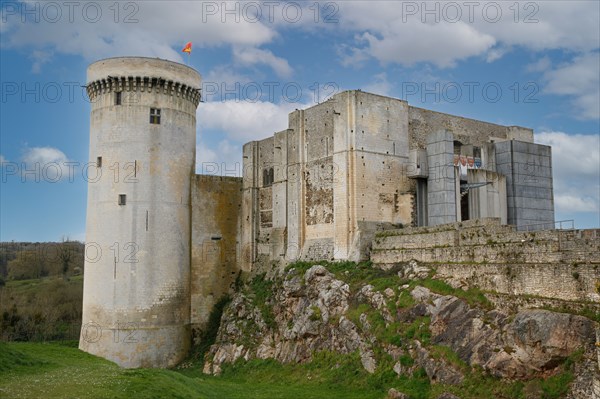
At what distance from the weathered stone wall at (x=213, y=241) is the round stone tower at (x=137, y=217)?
1.11 metres

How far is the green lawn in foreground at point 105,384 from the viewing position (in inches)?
697

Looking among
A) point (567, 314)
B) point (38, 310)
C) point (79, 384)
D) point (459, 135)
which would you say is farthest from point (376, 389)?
point (38, 310)

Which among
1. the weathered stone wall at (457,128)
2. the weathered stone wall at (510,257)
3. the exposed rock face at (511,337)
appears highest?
the weathered stone wall at (457,128)

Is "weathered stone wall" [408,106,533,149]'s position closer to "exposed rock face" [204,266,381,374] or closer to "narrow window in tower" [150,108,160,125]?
"exposed rock face" [204,266,381,374]

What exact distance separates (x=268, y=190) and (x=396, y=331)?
1733 centimetres

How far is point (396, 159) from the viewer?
107 ft

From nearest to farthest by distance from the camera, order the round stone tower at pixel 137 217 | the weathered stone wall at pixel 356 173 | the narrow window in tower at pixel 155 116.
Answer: the weathered stone wall at pixel 356 173, the round stone tower at pixel 137 217, the narrow window in tower at pixel 155 116

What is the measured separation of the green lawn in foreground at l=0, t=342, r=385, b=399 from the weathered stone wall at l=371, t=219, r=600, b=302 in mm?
5954

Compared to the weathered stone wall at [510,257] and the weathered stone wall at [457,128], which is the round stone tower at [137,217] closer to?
the weathered stone wall at [457,128]

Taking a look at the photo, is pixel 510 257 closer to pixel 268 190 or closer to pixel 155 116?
pixel 268 190

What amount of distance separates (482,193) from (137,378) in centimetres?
2080

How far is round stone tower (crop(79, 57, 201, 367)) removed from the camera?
111ft

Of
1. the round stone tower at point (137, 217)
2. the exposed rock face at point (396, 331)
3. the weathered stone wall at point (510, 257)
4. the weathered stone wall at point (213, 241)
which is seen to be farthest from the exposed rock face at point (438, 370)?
the weathered stone wall at point (213, 241)

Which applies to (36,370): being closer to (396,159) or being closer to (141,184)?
(141,184)
